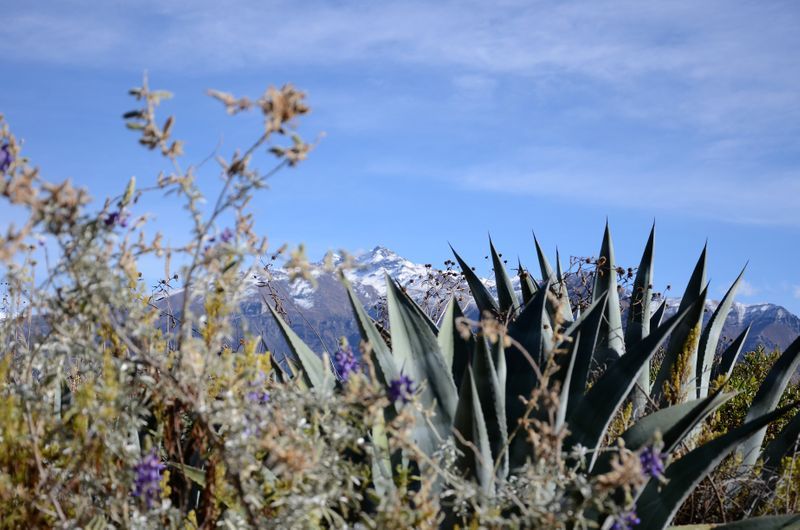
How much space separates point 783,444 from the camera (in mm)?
3826

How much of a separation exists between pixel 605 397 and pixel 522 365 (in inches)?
15.8

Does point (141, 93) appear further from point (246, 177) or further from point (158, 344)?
point (158, 344)

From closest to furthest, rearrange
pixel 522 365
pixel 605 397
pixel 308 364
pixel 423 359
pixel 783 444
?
1. pixel 605 397
2. pixel 423 359
3. pixel 522 365
4. pixel 308 364
5. pixel 783 444

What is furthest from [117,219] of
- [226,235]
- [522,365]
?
[522,365]

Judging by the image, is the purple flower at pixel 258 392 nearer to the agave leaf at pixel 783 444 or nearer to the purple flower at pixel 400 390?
the purple flower at pixel 400 390

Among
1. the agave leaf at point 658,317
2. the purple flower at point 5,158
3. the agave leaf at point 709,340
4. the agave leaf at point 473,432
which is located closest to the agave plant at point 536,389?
the agave leaf at point 473,432

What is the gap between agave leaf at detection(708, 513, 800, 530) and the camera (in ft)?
9.23

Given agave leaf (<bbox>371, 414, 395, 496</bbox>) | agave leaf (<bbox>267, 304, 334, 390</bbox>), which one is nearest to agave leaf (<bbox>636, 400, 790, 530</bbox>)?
agave leaf (<bbox>371, 414, 395, 496</bbox>)

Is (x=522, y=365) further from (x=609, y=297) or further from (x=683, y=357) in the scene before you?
(x=609, y=297)

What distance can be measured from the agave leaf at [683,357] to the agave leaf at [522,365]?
814mm

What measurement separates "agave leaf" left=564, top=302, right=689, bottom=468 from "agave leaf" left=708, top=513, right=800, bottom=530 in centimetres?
59

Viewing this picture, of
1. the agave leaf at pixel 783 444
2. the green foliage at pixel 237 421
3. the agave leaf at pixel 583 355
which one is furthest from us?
the agave leaf at pixel 783 444

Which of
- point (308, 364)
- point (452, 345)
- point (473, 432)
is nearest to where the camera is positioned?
point (473, 432)

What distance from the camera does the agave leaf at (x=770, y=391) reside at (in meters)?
4.12
